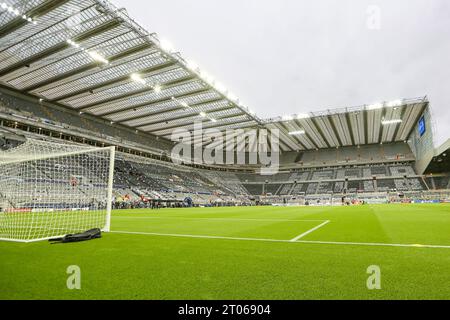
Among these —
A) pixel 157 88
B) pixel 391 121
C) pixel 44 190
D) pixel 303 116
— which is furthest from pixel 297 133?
pixel 44 190

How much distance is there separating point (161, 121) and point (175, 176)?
13.5 metres

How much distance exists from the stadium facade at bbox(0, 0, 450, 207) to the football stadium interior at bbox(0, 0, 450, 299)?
20cm

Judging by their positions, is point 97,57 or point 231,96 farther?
point 231,96

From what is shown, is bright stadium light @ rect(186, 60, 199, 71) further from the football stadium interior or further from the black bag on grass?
the black bag on grass

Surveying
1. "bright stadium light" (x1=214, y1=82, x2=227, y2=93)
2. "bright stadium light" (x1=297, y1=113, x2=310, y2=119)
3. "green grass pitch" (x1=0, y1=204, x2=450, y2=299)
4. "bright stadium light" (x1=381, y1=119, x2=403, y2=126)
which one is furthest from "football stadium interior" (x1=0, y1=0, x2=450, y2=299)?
"bright stadium light" (x1=297, y1=113, x2=310, y2=119)

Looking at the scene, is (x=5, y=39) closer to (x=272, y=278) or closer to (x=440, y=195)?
(x=272, y=278)

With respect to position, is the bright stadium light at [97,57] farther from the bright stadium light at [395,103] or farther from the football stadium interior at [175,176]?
the bright stadium light at [395,103]

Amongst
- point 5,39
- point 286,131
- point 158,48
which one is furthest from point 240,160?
point 5,39

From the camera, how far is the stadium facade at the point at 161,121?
882 inches

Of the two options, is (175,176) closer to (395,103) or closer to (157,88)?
(157,88)

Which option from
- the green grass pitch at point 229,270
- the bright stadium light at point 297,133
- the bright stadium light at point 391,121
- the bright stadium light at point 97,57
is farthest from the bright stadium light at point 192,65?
the bright stadium light at point 391,121

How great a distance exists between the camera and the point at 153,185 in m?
43.9

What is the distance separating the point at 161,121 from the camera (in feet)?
143

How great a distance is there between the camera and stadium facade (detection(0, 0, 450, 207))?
73.5ft
